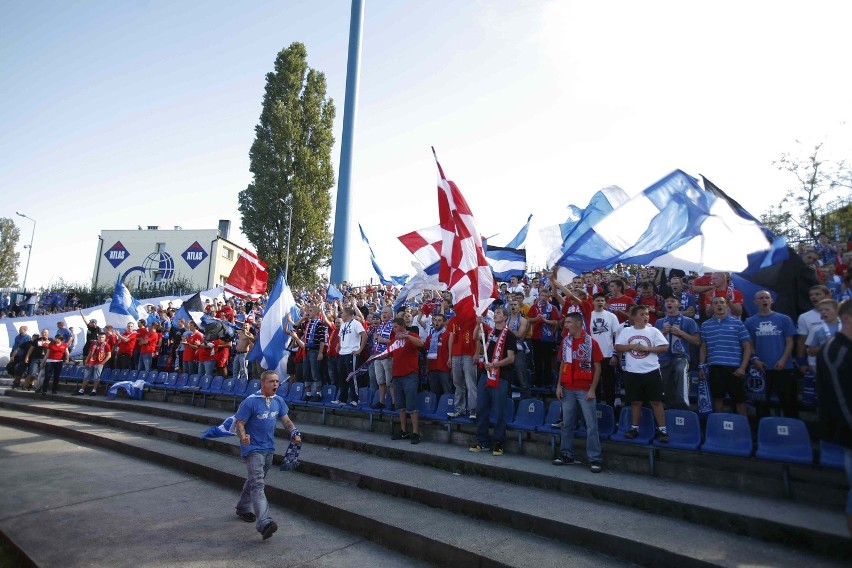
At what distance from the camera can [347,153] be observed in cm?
2477

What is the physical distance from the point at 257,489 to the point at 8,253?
3043 inches

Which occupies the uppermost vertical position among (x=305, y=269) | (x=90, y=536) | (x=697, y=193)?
(x=305, y=269)

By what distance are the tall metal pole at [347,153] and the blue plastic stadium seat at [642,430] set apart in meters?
18.1

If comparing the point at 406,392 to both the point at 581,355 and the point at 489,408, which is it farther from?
the point at 581,355

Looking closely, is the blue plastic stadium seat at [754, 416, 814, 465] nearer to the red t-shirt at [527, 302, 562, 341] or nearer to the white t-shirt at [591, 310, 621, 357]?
the white t-shirt at [591, 310, 621, 357]

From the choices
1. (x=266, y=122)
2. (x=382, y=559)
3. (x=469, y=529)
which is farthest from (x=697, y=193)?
(x=266, y=122)

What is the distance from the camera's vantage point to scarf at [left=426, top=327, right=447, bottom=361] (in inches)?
376

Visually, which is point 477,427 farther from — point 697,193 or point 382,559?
point 697,193

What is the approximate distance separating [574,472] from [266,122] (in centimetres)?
3656

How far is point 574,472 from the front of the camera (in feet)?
20.2

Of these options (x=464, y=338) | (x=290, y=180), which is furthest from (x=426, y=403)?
(x=290, y=180)

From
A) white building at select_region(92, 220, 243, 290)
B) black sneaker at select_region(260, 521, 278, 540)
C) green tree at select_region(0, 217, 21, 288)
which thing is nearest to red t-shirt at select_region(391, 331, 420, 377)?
black sneaker at select_region(260, 521, 278, 540)

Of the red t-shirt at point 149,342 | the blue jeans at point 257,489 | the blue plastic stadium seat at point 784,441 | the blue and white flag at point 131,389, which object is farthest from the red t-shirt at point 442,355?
the red t-shirt at point 149,342

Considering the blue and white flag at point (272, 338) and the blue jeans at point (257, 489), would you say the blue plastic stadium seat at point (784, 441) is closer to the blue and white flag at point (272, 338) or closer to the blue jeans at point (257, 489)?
the blue jeans at point (257, 489)
